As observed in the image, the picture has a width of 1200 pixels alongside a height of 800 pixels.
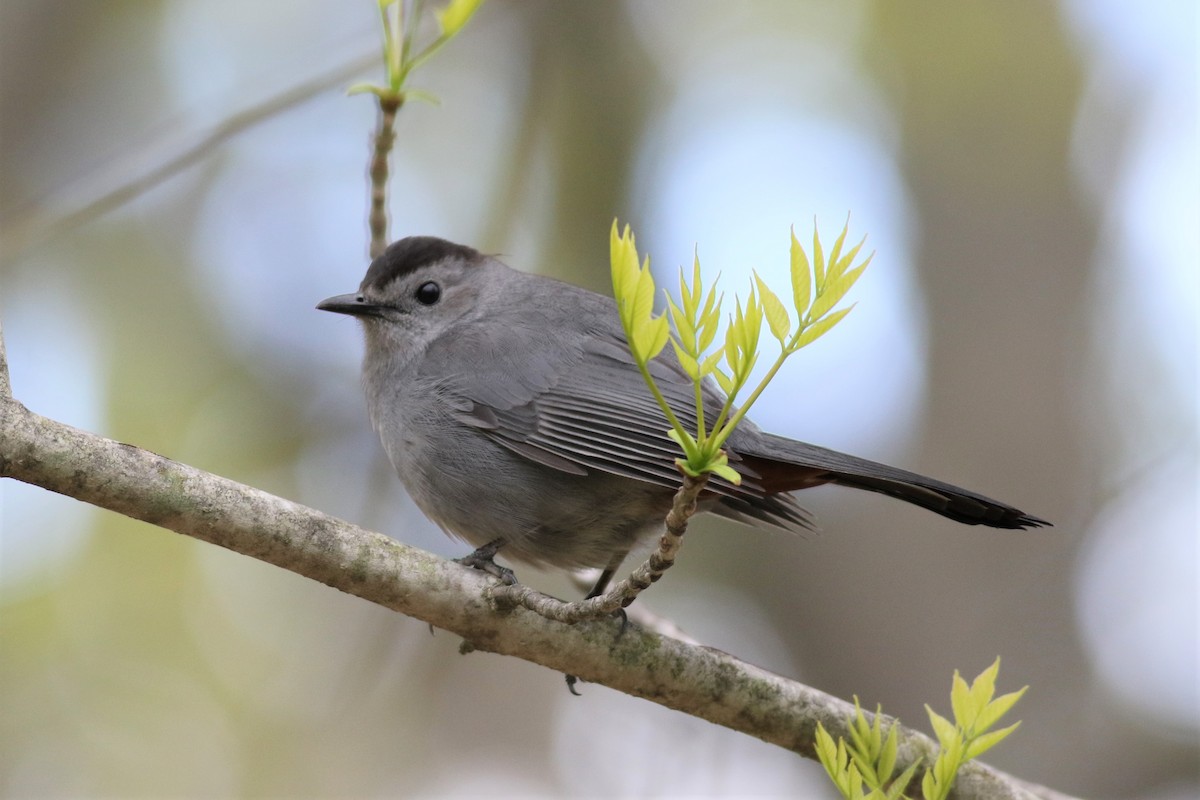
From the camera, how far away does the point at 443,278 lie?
509cm

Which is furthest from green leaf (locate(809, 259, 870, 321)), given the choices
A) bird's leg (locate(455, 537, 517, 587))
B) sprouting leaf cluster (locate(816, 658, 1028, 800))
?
bird's leg (locate(455, 537, 517, 587))

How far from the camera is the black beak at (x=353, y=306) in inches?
189

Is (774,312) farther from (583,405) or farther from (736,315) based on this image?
(583,405)

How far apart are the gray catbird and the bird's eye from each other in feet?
0.58

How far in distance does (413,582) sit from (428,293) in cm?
223

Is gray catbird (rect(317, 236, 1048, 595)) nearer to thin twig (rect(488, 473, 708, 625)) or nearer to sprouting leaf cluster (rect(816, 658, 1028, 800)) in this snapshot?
thin twig (rect(488, 473, 708, 625))

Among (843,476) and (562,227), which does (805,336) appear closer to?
(843,476)

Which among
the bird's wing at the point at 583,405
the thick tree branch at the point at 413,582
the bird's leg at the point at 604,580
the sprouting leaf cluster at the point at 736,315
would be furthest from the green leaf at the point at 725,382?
the bird's leg at the point at 604,580

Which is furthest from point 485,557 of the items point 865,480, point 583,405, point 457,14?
point 457,14

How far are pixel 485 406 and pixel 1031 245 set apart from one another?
13.3ft

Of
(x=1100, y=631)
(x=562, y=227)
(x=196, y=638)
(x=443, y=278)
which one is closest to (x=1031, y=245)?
(x=1100, y=631)

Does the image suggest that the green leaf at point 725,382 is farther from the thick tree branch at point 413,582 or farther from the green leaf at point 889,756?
the thick tree branch at point 413,582

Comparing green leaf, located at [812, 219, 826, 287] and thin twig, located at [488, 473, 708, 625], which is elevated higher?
green leaf, located at [812, 219, 826, 287]

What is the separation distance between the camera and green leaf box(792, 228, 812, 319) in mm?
1766
